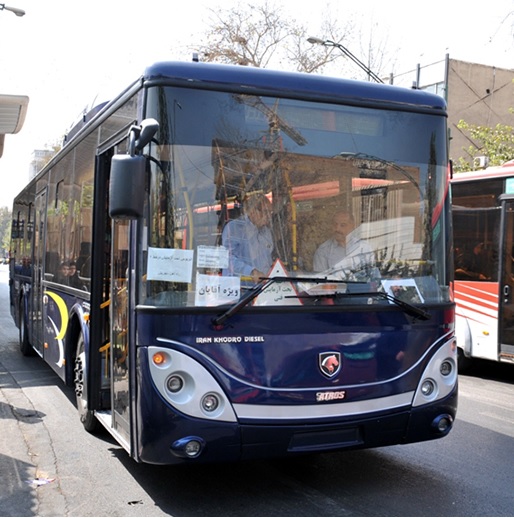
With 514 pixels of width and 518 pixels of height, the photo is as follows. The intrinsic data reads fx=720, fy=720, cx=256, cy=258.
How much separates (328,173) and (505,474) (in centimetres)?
296

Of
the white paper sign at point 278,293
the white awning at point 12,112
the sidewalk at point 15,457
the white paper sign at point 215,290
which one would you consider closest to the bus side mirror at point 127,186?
the white paper sign at point 215,290

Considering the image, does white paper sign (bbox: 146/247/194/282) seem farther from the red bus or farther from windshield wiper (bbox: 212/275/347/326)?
the red bus

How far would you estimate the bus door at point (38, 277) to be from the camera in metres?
9.85

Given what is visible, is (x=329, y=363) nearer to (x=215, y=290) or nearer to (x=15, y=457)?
(x=215, y=290)

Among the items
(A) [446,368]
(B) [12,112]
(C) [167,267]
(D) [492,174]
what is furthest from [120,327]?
(B) [12,112]

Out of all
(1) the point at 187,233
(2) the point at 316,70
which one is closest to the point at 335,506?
(1) the point at 187,233

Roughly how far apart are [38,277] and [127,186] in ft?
19.5

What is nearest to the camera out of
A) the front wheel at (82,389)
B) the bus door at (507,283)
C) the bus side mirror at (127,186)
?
the bus side mirror at (127,186)

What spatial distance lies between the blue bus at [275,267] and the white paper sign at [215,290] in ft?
0.05

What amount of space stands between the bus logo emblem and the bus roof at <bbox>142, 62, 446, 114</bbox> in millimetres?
1874

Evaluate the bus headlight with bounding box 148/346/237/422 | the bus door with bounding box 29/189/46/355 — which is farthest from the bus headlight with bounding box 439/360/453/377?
the bus door with bounding box 29/189/46/355

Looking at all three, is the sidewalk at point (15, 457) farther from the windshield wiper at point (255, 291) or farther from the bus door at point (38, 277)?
the windshield wiper at point (255, 291)

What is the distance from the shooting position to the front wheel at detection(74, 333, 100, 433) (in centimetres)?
686

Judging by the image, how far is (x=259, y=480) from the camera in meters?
5.73
